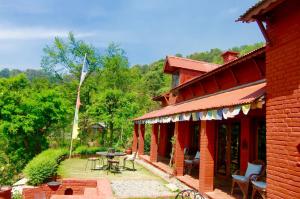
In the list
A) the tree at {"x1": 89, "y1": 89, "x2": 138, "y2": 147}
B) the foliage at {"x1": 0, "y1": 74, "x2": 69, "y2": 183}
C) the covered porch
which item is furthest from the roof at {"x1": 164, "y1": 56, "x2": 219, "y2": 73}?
the foliage at {"x1": 0, "y1": 74, "x2": 69, "y2": 183}

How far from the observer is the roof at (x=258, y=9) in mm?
5453

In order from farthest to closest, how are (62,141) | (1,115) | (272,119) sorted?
(62,141), (1,115), (272,119)

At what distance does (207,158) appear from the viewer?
31.3 ft

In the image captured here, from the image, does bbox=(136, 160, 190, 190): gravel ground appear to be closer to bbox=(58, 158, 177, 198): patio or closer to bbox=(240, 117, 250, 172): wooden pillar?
bbox=(58, 158, 177, 198): patio

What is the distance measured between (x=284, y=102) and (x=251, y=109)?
74.2 inches

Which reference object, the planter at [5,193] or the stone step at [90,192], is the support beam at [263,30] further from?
the planter at [5,193]

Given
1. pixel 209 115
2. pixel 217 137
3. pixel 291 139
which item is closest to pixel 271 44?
pixel 291 139

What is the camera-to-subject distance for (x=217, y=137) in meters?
14.3

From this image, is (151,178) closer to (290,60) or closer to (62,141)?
(290,60)

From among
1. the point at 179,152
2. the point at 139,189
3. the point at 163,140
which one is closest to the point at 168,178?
the point at 179,152

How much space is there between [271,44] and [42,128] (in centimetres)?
→ 1994

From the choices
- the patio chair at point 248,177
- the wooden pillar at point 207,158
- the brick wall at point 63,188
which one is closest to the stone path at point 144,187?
the brick wall at point 63,188

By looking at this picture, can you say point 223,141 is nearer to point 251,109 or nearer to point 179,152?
point 179,152

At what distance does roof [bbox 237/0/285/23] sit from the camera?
5.45 metres
